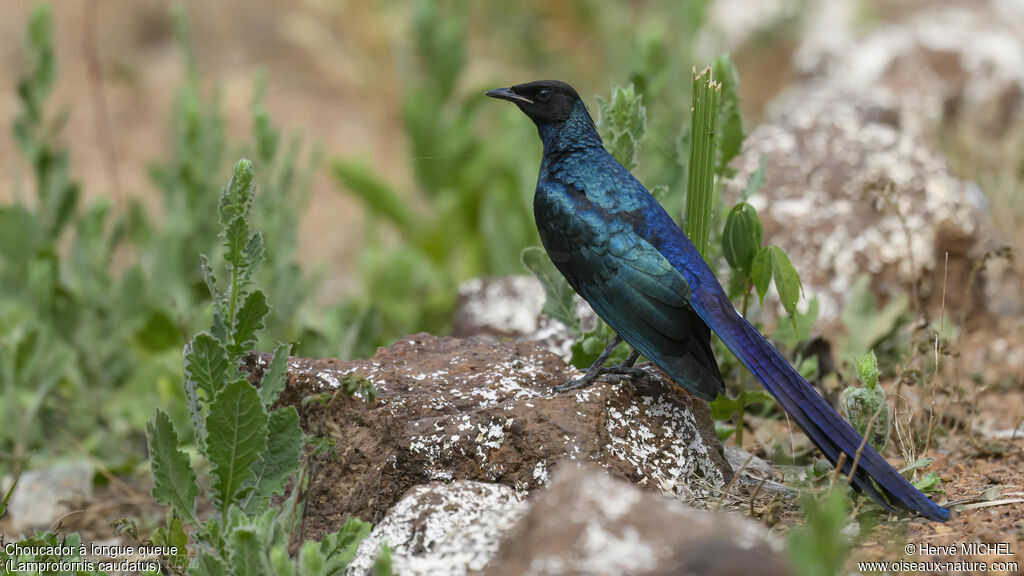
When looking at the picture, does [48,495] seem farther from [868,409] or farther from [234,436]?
[868,409]

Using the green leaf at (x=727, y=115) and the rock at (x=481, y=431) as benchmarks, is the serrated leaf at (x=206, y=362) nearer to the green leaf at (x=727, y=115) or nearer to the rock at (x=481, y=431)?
the rock at (x=481, y=431)

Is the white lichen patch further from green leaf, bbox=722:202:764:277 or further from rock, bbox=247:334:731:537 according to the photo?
green leaf, bbox=722:202:764:277

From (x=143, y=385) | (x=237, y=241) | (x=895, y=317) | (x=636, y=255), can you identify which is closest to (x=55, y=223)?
(x=143, y=385)

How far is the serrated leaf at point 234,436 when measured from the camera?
2445 mm

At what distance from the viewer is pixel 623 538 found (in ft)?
6.05

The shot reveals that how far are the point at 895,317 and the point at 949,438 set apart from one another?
2.44 ft

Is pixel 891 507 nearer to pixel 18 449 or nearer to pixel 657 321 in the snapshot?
pixel 657 321


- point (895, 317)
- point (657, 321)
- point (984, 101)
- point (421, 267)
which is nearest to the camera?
point (657, 321)

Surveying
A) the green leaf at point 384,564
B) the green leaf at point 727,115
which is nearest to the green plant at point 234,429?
the green leaf at point 384,564

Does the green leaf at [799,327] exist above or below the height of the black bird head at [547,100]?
below

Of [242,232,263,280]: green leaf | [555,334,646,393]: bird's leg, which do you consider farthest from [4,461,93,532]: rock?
[555,334,646,393]: bird's leg

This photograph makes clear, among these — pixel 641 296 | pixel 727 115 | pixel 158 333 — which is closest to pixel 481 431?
pixel 641 296

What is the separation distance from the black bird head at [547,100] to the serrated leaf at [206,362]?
1.24 m

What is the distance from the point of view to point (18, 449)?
13.7ft
